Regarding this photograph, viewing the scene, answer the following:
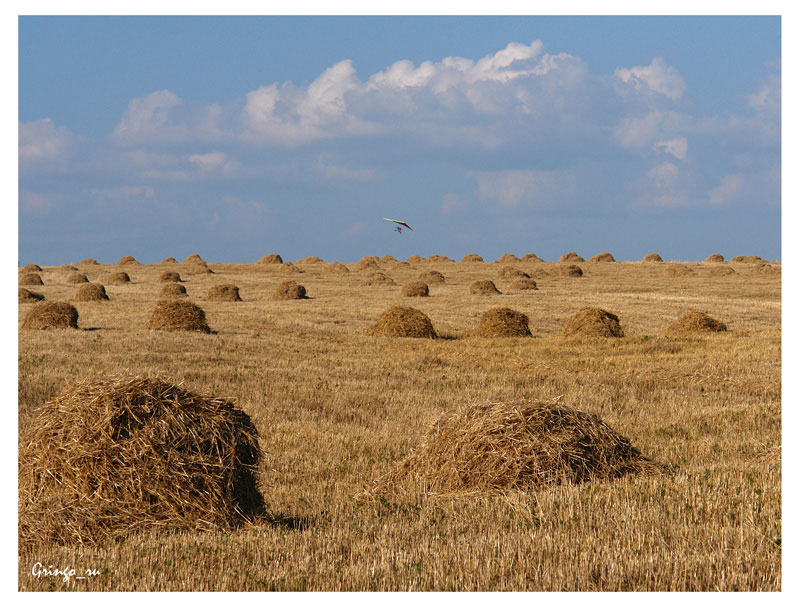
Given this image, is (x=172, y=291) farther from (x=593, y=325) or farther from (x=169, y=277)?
(x=593, y=325)

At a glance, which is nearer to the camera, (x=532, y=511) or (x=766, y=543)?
(x=766, y=543)

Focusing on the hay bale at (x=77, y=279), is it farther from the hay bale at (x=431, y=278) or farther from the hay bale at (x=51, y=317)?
the hay bale at (x=51, y=317)

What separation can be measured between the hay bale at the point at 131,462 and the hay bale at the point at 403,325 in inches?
747

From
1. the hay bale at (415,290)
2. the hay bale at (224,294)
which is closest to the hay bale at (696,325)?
the hay bale at (415,290)

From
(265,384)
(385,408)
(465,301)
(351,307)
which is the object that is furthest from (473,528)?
(465,301)

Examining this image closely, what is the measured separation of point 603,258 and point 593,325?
45.0m

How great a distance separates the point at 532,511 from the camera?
7.38m

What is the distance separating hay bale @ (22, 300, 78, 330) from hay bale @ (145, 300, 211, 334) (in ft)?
8.23

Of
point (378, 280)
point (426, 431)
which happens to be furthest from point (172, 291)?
point (426, 431)

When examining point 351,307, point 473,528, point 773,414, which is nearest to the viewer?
point 473,528

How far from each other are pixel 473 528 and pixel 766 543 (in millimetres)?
2351

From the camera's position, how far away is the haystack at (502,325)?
1051 inches

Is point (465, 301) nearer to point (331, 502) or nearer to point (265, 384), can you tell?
point (265, 384)

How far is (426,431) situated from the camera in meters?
9.89
